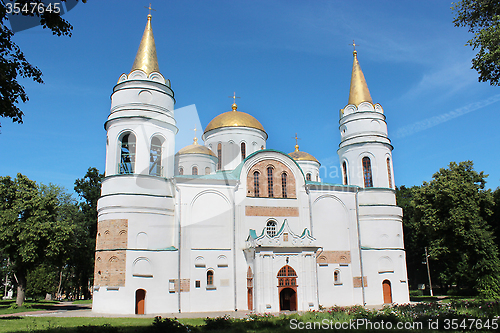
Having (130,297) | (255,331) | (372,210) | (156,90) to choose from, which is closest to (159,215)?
(130,297)

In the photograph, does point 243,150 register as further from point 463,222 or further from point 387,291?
point 463,222

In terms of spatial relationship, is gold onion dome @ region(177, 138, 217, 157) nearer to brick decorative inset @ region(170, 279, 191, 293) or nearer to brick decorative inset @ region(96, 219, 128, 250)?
brick decorative inset @ region(96, 219, 128, 250)

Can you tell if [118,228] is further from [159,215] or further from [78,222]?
[78,222]

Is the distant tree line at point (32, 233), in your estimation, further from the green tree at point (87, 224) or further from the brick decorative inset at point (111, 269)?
the brick decorative inset at point (111, 269)

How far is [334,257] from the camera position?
25.2 m

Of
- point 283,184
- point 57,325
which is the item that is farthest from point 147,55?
point 57,325

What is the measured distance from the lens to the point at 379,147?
91.7ft

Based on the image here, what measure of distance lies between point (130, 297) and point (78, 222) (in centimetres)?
1797

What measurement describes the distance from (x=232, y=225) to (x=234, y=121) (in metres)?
10.1

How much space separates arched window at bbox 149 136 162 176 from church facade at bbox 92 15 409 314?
0.09 metres

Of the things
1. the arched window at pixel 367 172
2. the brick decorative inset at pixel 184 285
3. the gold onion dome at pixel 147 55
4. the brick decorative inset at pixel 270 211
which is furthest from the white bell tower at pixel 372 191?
the gold onion dome at pixel 147 55

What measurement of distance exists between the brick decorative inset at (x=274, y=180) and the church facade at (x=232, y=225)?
0.07 metres

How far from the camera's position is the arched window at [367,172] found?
27.8 meters

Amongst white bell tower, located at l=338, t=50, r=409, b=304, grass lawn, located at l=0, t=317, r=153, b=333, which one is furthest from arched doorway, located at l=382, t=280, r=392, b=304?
grass lawn, located at l=0, t=317, r=153, b=333
